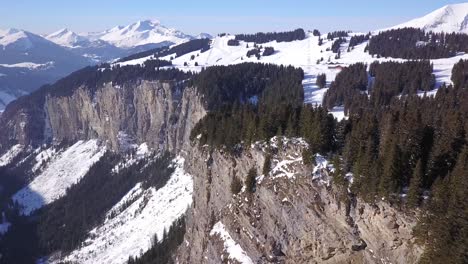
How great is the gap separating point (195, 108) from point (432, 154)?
145646mm

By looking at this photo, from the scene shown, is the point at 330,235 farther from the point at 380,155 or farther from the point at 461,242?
the point at 461,242

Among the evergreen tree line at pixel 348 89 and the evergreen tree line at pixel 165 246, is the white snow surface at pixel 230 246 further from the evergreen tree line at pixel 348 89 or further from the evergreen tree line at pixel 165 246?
the evergreen tree line at pixel 348 89

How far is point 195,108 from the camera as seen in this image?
195m

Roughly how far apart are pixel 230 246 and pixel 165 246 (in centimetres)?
5061

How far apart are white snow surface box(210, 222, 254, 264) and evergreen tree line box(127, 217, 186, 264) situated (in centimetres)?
3583

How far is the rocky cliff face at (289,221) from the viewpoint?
53875mm

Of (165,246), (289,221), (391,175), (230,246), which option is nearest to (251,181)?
(289,221)

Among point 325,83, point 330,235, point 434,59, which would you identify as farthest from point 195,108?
point 330,235

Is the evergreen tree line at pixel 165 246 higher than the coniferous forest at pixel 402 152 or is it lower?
lower

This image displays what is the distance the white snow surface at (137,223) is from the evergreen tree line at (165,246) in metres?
4.85

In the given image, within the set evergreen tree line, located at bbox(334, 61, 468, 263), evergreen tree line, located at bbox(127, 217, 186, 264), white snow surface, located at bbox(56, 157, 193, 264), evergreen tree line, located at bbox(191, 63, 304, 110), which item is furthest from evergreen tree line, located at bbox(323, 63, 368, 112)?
evergreen tree line, located at bbox(334, 61, 468, 263)

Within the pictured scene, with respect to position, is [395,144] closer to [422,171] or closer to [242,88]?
[422,171]

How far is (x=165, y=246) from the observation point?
124m

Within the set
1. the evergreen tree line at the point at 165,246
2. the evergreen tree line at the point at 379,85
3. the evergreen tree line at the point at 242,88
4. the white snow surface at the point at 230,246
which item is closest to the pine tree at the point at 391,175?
the white snow surface at the point at 230,246
